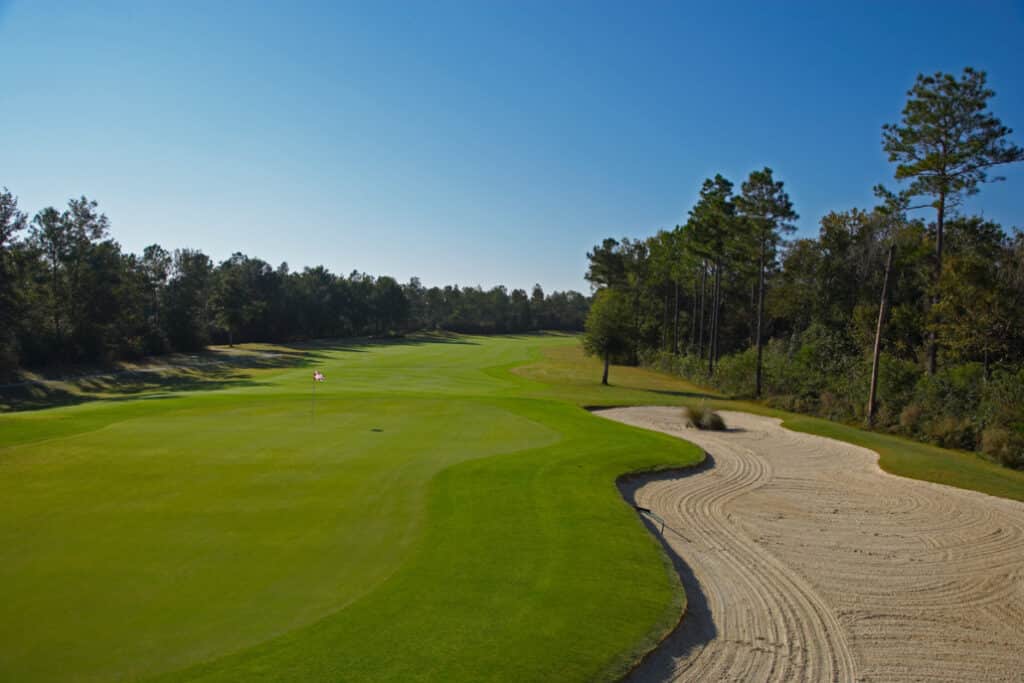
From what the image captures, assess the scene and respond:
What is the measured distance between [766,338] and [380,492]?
74.4m

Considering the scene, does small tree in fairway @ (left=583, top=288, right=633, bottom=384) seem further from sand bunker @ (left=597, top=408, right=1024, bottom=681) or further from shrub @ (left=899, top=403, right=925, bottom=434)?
sand bunker @ (left=597, top=408, right=1024, bottom=681)

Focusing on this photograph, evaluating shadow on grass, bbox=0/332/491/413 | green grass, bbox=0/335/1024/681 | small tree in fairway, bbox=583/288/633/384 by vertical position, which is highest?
small tree in fairway, bbox=583/288/633/384

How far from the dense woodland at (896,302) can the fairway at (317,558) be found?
55.6 ft

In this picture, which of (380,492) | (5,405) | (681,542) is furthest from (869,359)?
(5,405)

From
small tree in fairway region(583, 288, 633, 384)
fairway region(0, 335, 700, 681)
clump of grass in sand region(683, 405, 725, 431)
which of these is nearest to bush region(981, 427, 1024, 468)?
clump of grass in sand region(683, 405, 725, 431)

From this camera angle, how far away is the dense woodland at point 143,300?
53594mm

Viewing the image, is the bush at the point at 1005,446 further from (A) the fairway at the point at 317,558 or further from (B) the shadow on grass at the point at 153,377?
(B) the shadow on grass at the point at 153,377

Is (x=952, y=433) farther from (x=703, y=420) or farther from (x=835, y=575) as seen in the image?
(x=835, y=575)

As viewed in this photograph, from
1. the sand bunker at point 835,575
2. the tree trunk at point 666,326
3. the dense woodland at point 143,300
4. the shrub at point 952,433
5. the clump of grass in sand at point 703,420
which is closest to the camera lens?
Answer: the sand bunker at point 835,575

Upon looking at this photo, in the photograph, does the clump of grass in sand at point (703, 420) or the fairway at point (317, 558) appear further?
the clump of grass in sand at point (703, 420)

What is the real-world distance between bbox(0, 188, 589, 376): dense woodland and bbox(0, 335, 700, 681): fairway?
45.0 metres

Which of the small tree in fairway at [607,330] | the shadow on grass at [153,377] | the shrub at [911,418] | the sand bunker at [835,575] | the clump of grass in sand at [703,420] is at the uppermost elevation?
the small tree in fairway at [607,330]

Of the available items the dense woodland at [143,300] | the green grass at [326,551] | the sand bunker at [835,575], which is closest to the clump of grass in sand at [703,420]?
the green grass at [326,551]

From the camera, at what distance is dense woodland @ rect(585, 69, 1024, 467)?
92.1 feet
